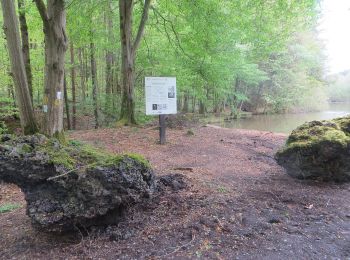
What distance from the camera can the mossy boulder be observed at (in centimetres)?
503

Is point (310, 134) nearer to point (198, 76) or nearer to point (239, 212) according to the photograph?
point (239, 212)

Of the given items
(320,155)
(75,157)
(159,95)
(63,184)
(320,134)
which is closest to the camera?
(63,184)

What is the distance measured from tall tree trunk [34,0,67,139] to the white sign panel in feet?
8.09

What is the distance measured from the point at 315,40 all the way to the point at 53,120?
127ft

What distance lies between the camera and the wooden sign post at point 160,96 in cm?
852

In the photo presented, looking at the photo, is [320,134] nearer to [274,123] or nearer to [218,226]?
[218,226]

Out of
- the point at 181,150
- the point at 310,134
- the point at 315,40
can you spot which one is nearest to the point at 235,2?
the point at 181,150

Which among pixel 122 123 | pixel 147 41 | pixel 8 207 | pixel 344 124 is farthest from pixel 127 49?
pixel 8 207

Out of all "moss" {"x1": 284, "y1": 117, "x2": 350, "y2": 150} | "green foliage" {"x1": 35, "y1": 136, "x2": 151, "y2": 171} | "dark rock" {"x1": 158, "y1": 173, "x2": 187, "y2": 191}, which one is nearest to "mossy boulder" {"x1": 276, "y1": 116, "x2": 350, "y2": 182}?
"moss" {"x1": 284, "y1": 117, "x2": 350, "y2": 150}

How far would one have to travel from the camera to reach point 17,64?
6.40 m

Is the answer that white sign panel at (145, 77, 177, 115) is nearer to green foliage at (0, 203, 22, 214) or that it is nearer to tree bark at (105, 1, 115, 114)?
green foliage at (0, 203, 22, 214)

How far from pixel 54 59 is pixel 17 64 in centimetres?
78

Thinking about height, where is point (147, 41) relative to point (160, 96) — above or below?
above

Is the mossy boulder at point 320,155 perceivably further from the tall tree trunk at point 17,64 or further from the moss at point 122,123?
the moss at point 122,123
